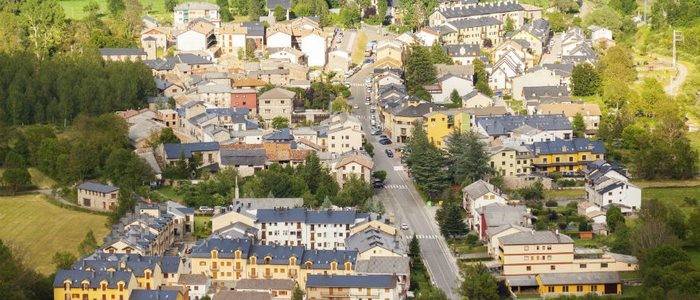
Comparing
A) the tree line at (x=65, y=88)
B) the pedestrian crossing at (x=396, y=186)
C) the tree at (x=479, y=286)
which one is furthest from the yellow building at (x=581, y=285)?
the tree line at (x=65, y=88)

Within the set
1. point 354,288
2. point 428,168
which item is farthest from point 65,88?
point 354,288

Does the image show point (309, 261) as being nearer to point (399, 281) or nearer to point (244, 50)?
point (399, 281)

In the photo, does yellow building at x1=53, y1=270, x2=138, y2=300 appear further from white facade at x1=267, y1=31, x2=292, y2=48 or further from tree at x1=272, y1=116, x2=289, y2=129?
white facade at x1=267, y1=31, x2=292, y2=48

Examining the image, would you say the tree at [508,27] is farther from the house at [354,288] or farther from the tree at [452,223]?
the house at [354,288]

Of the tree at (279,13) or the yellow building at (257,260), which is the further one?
the tree at (279,13)

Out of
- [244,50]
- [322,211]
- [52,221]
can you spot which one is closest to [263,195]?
[322,211]

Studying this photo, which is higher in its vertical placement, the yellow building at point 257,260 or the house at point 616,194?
the house at point 616,194
